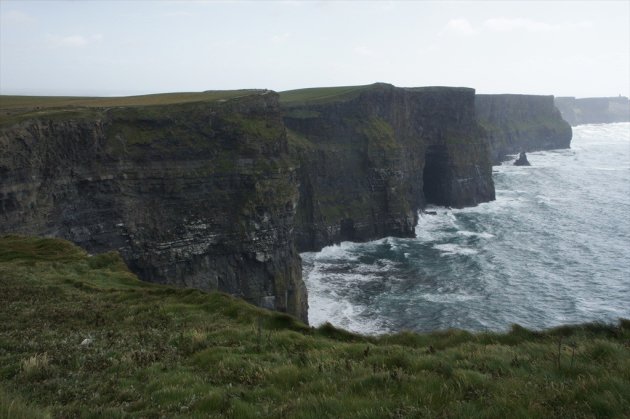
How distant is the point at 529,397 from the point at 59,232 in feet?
152

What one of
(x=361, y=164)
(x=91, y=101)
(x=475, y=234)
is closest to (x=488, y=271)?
(x=475, y=234)

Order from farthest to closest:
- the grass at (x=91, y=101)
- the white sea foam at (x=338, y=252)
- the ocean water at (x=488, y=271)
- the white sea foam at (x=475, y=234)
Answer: the white sea foam at (x=475, y=234) → the white sea foam at (x=338, y=252) → the grass at (x=91, y=101) → the ocean water at (x=488, y=271)

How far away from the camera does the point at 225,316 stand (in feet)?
54.6

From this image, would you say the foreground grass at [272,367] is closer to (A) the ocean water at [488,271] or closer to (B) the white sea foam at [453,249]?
(A) the ocean water at [488,271]

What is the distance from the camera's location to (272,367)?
33.3 ft

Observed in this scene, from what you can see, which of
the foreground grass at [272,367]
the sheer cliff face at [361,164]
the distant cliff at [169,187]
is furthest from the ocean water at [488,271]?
the foreground grass at [272,367]

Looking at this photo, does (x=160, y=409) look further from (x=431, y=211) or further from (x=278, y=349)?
(x=431, y=211)

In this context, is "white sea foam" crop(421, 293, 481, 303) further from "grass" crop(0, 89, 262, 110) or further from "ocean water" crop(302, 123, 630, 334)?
"grass" crop(0, 89, 262, 110)

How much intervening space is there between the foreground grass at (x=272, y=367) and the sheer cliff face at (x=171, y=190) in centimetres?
3057

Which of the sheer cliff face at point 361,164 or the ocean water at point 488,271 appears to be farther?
the sheer cliff face at point 361,164

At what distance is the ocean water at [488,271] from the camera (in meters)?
51.0

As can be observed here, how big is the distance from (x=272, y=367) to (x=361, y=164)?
78.8 meters

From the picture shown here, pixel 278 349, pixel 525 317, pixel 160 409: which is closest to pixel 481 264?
pixel 525 317

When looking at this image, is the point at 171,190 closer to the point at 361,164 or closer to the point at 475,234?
the point at 361,164
